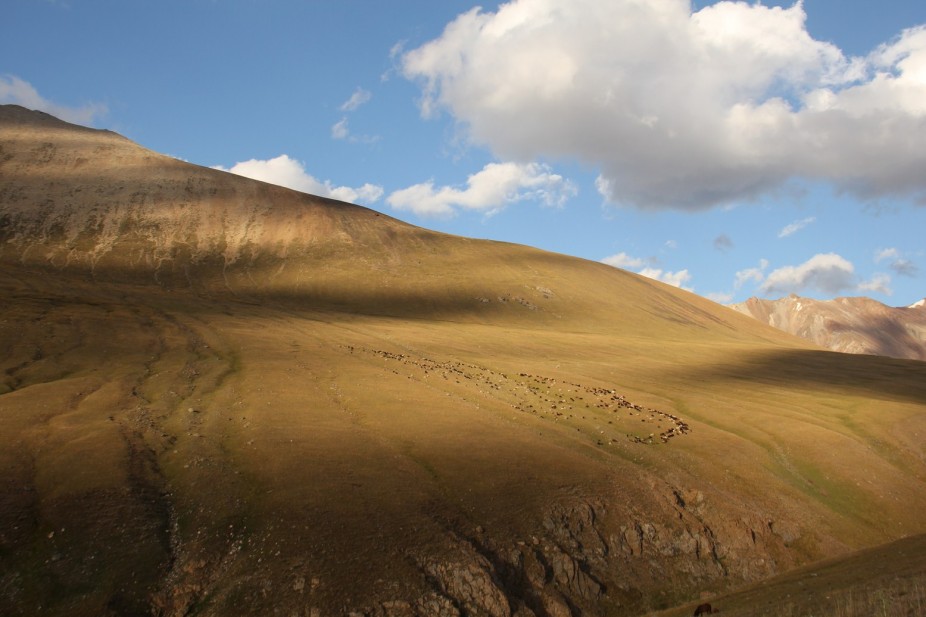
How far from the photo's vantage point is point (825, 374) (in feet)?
251

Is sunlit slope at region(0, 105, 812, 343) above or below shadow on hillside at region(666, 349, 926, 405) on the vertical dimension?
above

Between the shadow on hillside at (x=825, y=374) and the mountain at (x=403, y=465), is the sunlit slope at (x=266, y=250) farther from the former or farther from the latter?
the mountain at (x=403, y=465)

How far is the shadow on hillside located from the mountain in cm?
69

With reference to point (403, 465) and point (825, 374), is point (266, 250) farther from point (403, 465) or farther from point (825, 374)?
point (403, 465)

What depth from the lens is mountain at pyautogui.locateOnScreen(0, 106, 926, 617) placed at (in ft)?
73.1

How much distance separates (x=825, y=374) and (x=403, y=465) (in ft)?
216

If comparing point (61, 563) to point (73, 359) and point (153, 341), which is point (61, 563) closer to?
point (73, 359)

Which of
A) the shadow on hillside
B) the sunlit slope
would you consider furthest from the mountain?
the sunlit slope

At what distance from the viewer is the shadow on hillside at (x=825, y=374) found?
65312 mm

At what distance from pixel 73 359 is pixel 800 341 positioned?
174309 mm

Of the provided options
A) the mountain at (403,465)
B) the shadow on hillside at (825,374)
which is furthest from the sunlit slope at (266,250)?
the mountain at (403,465)

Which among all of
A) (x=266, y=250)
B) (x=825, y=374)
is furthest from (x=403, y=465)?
(x=266, y=250)

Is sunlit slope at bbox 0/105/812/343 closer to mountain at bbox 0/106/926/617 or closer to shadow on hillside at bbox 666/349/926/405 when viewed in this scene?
shadow on hillside at bbox 666/349/926/405

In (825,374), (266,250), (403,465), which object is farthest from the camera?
(266,250)
